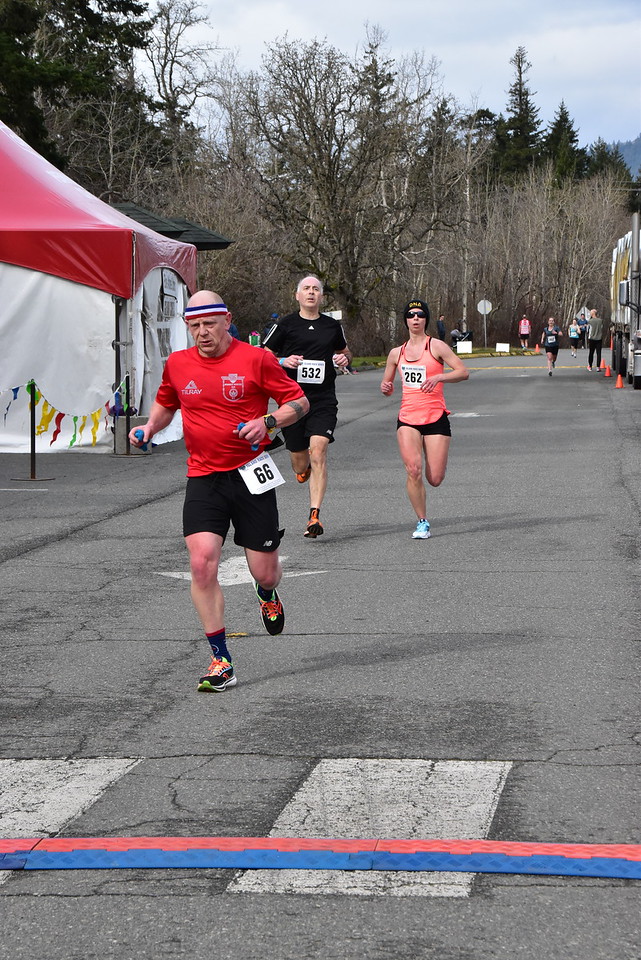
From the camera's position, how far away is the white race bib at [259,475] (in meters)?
6.68

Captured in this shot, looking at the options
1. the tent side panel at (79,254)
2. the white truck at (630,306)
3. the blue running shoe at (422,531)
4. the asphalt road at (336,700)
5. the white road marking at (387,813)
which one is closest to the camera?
the asphalt road at (336,700)

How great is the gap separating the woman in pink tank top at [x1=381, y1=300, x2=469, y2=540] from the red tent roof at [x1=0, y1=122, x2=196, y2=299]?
815 cm

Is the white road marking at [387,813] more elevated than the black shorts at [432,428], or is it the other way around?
the black shorts at [432,428]

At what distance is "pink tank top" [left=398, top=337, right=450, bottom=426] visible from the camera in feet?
37.1

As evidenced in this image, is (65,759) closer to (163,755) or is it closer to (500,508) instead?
(163,755)

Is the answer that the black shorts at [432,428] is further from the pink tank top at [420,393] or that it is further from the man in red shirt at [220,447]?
the man in red shirt at [220,447]

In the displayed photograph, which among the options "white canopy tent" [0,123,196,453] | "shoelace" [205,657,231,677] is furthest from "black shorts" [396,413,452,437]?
"white canopy tent" [0,123,196,453]

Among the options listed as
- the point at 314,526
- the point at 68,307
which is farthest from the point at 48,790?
the point at 68,307

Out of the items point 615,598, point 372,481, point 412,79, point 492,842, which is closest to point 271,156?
point 412,79

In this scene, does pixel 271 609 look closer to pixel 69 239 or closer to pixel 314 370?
A: pixel 314 370

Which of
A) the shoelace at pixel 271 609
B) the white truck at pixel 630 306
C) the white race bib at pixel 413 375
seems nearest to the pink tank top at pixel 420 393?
the white race bib at pixel 413 375

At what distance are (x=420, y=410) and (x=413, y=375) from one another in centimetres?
28

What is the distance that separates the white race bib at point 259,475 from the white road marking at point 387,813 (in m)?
1.68

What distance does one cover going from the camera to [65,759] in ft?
18.0
